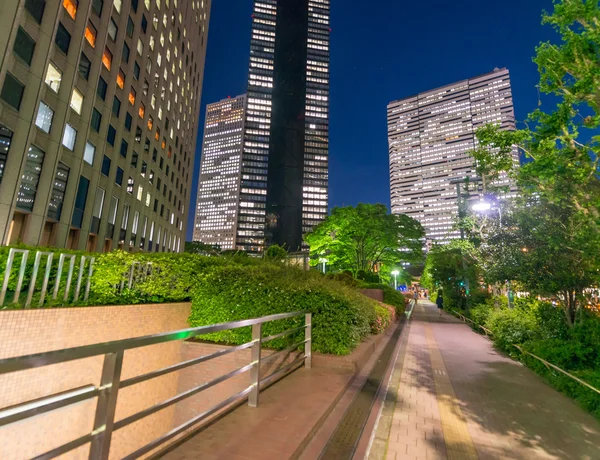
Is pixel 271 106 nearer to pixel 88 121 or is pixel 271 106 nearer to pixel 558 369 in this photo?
pixel 88 121

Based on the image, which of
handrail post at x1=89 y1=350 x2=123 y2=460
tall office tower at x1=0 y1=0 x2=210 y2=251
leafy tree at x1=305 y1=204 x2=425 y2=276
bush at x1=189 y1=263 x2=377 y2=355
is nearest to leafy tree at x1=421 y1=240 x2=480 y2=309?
leafy tree at x1=305 y1=204 x2=425 y2=276

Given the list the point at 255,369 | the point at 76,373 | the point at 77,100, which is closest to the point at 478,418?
the point at 255,369

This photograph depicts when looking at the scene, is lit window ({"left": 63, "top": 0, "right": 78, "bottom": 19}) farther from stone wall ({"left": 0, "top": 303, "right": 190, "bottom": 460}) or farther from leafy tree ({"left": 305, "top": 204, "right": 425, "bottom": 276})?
leafy tree ({"left": 305, "top": 204, "right": 425, "bottom": 276})

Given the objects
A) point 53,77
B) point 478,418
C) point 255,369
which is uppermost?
point 53,77

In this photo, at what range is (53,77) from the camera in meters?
17.7

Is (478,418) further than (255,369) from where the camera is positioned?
Yes

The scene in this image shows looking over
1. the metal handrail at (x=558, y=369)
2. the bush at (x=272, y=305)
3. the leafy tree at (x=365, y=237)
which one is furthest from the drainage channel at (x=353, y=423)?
the leafy tree at (x=365, y=237)

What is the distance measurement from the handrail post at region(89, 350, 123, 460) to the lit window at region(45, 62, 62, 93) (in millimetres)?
22095

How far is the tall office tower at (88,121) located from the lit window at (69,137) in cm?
7

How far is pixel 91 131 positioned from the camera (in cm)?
2177

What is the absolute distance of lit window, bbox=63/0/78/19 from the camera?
18.4m

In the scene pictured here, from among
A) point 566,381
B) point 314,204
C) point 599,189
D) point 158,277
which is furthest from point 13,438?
point 314,204

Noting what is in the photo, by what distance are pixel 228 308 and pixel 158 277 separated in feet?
7.42

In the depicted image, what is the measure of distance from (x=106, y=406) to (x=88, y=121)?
25.0 m
